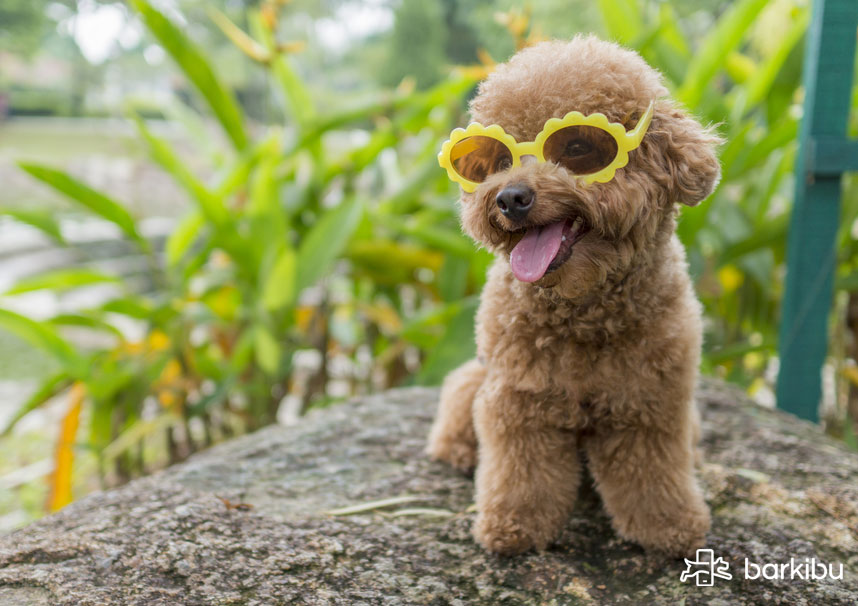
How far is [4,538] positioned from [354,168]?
1661 mm

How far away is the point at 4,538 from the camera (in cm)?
108

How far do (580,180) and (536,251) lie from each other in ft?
0.34

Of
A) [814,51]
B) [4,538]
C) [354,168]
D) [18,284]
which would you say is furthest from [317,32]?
[4,538]

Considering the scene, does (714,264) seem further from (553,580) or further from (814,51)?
Result: (553,580)

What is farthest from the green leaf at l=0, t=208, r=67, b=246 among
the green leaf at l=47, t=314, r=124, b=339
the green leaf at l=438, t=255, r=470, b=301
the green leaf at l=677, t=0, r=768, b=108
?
the green leaf at l=677, t=0, r=768, b=108

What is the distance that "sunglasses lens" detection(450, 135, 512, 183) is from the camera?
37.3 inches

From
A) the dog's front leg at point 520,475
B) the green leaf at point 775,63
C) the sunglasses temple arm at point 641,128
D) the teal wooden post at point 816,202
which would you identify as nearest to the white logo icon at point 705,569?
the dog's front leg at point 520,475

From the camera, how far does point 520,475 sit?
1083mm

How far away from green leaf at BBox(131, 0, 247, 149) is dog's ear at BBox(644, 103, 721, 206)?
1590 millimetres

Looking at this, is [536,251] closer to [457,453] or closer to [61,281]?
[457,453]

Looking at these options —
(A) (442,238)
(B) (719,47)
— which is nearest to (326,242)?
(A) (442,238)

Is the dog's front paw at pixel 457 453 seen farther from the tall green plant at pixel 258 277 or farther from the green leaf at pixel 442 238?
the green leaf at pixel 442 238

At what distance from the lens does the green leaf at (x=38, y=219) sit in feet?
6.35

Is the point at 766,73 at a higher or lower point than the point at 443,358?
higher
